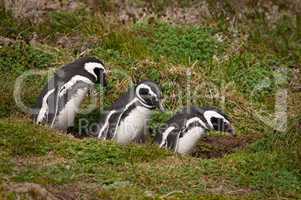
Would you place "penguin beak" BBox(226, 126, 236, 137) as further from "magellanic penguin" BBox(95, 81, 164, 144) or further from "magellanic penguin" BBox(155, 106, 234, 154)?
"magellanic penguin" BBox(95, 81, 164, 144)

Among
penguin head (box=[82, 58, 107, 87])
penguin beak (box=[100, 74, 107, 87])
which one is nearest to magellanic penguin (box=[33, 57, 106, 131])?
penguin head (box=[82, 58, 107, 87])

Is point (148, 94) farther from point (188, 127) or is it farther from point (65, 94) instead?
point (65, 94)

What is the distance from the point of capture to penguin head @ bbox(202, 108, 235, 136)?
1141cm

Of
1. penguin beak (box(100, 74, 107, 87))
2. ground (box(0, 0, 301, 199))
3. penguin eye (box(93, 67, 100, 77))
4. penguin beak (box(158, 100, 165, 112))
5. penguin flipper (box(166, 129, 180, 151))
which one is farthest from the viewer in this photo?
penguin beak (box(100, 74, 107, 87))

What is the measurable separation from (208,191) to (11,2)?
6.92 meters

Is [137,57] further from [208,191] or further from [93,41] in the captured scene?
[208,191]

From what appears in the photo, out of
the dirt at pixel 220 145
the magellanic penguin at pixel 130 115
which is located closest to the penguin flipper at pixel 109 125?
the magellanic penguin at pixel 130 115

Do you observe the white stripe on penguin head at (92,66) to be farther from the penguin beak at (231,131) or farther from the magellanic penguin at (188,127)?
the penguin beak at (231,131)

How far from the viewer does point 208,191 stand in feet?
28.7

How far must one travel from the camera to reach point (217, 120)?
1155 centimetres

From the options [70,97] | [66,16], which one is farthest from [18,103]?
[66,16]

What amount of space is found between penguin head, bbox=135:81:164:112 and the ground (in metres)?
0.55

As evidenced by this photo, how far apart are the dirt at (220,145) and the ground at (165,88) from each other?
0.02 meters

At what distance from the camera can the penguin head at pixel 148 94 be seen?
11391mm
